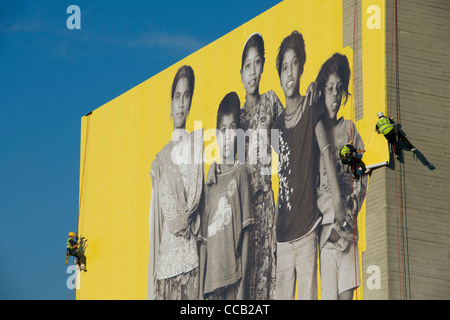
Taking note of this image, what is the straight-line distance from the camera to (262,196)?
5578 centimetres

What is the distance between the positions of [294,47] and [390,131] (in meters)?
10.0

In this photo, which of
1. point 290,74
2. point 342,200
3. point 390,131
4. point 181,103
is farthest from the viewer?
point 181,103

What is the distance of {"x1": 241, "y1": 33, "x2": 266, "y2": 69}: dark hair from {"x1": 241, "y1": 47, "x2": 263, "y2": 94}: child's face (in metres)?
0.18

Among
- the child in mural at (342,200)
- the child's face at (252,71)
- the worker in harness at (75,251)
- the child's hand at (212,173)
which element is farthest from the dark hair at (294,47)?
the worker in harness at (75,251)

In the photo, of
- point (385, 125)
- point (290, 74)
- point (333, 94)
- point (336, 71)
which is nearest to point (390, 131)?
point (385, 125)

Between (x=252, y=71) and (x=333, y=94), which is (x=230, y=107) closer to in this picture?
(x=252, y=71)

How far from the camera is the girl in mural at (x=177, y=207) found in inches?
2392

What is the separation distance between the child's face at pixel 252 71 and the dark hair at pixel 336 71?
216 inches

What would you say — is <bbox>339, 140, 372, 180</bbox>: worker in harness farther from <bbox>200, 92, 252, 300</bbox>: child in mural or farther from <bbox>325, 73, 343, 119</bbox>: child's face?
<bbox>200, 92, 252, 300</bbox>: child in mural

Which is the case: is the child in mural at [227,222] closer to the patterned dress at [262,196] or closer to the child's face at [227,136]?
the child's face at [227,136]

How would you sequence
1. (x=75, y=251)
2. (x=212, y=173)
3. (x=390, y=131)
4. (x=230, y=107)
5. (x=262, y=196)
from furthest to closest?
(x=75, y=251) < (x=212, y=173) < (x=230, y=107) < (x=262, y=196) < (x=390, y=131)

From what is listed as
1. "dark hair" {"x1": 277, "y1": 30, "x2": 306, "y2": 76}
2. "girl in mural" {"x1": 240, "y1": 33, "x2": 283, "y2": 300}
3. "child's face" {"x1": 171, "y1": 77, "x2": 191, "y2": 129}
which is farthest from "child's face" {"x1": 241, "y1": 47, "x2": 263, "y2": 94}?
"child's face" {"x1": 171, "y1": 77, "x2": 191, "y2": 129}

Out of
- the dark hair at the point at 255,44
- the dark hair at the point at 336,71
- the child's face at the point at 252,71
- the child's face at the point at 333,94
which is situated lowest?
the child's face at the point at 333,94

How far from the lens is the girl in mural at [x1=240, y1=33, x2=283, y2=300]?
5462 centimetres
